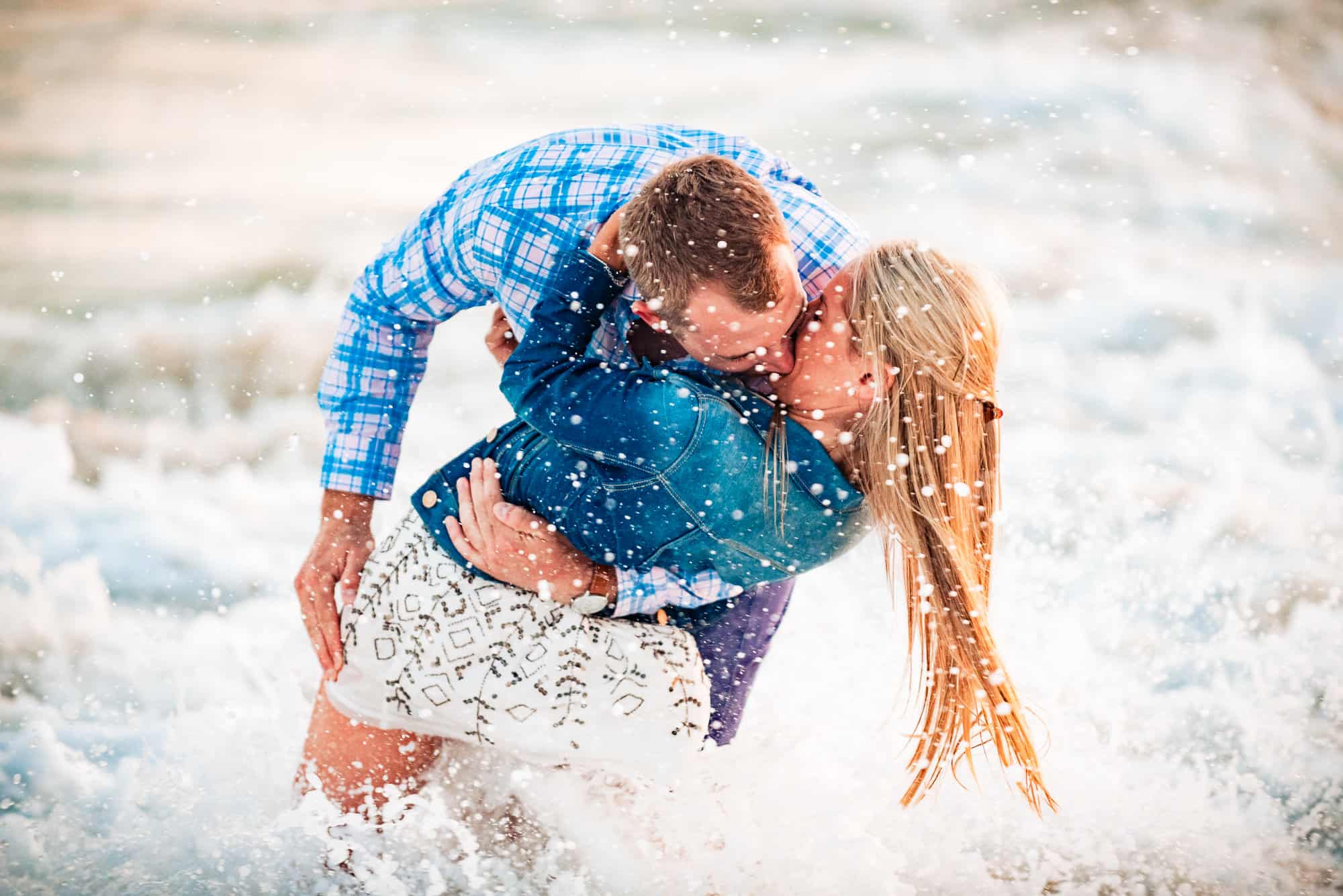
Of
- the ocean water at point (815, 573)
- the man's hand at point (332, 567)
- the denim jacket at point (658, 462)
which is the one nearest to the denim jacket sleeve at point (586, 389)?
the denim jacket at point (658, 462)

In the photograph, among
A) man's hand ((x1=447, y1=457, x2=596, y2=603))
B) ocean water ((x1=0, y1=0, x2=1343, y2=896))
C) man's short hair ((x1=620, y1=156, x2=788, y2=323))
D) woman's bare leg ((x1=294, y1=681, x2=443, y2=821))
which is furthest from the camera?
ocean water ((x1=0, y1=0, x2=1343, y2=896))

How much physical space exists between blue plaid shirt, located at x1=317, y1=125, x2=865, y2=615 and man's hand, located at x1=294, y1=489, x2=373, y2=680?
41mm

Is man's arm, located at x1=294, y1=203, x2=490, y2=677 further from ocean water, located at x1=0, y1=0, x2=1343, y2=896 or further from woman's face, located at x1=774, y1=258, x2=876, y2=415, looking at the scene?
woman's face, located at x1=774, y1=258, x2=876, y2=415

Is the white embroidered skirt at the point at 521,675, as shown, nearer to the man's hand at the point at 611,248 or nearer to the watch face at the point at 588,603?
the watch face at the point at 588,603

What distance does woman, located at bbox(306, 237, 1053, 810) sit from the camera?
1472mm

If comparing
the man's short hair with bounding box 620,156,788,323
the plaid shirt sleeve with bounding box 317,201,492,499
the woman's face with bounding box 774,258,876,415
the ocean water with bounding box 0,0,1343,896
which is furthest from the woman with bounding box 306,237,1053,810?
the ocean water with bounding box 0,0,1343,896

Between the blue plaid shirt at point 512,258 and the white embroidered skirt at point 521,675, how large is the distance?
13 centimetres

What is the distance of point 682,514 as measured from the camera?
1533mm

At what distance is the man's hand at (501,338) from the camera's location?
1.96m

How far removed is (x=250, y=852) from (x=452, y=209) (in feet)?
4.35

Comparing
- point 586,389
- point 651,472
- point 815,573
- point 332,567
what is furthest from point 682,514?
point 815,573

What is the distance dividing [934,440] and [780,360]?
26cm

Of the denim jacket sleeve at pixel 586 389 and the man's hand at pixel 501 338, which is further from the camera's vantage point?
the man's hand at pixel 501 338

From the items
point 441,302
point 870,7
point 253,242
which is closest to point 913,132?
point 870,7
